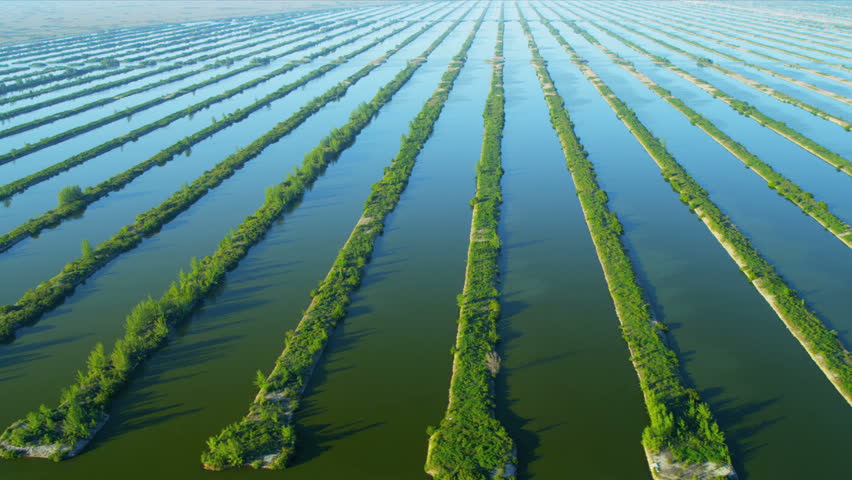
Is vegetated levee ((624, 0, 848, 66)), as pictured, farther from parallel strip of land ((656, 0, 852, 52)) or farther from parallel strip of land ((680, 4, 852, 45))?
parallel strip of land ((680, 4, 852, 45))

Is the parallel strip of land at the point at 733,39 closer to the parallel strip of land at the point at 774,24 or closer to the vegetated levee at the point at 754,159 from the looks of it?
the parallel strip of land at the point at 774,24

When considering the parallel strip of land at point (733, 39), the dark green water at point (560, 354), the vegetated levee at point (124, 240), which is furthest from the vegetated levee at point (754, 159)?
the vegetated levee at point (124, 240)

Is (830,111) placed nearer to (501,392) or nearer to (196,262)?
(501,392)

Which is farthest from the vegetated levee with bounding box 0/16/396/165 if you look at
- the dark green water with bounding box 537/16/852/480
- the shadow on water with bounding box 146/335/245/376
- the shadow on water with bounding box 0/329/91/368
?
the dark green water with bounding box 537/16/852/480

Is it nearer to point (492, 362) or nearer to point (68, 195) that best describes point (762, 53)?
point (492, 362)

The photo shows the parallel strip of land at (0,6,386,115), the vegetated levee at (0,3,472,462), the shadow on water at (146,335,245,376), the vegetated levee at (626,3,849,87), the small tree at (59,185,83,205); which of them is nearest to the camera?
the vegetated levee at (0,3,472,462)

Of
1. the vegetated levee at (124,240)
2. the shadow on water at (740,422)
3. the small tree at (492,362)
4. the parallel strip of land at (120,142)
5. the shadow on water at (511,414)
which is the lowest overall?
the shadow on water at (740,422)

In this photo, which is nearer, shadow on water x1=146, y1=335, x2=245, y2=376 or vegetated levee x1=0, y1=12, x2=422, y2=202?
shadow on water x1=146, y1=335, x2=245, y2=376

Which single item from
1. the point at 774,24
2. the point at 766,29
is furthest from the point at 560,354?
the point at 774,24
